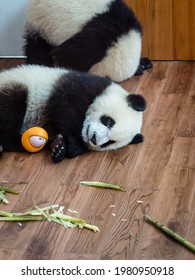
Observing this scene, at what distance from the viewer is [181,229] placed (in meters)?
2.62

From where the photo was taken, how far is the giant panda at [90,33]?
379 cm

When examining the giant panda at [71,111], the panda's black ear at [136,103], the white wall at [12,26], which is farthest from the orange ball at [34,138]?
the white wall at [12,26]

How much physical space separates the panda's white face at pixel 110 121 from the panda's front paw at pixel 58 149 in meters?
0.11

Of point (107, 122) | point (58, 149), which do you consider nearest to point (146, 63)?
point (107, 122)

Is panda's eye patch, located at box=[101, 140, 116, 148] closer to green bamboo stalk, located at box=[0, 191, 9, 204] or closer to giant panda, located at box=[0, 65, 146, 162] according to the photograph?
giant panda, located at box=[0, 65, 146, 162]

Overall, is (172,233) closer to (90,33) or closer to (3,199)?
(3,199)

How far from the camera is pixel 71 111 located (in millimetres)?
3191

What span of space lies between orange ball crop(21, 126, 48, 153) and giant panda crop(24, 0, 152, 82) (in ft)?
2.49

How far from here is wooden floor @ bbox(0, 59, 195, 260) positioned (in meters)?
2.57

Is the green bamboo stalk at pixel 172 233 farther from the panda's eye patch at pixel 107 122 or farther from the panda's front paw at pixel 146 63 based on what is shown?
the panda's front paw at pixel 146 63
